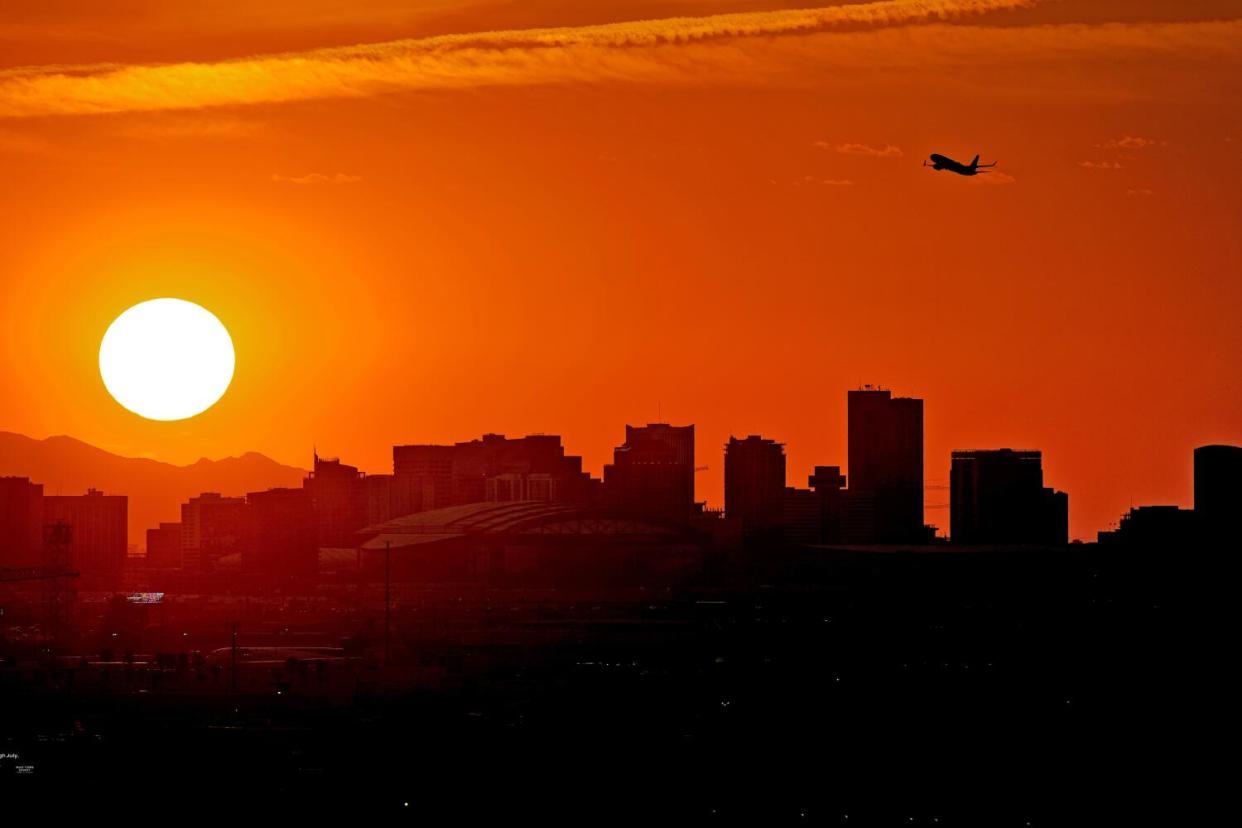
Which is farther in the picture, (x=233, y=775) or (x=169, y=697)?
(x=169, y=697)

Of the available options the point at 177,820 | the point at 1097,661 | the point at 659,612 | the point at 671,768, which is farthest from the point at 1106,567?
the point at 177,820

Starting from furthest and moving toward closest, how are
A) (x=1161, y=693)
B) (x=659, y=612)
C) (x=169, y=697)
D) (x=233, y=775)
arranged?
(x=659, y=612) → (x=169, y=697) → (x=1161, y=693) → (x=233, y=775)

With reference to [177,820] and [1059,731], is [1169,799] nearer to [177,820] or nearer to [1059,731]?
[1059,731]

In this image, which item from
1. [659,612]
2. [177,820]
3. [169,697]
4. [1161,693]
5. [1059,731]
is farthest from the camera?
[659,612]

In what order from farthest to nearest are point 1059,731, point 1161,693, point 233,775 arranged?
point 1161,693 < point 1059,731 < point 233,775

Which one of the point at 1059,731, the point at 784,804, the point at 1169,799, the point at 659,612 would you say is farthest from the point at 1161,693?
the point at 659,612

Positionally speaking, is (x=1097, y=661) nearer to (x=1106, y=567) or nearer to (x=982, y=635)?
(x=982, y=635)
